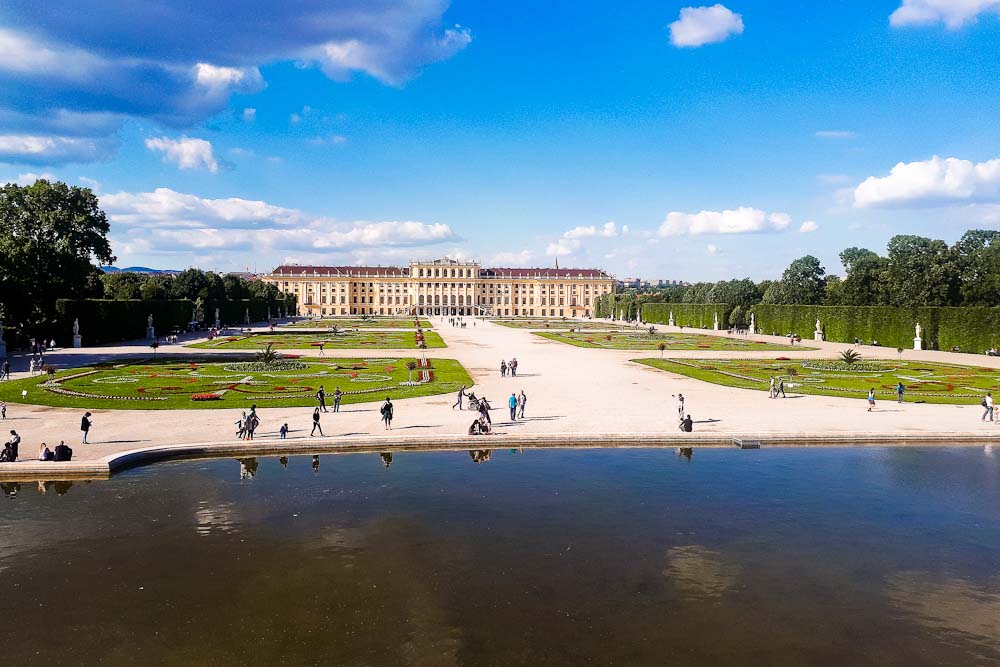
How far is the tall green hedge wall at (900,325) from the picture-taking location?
165 feet

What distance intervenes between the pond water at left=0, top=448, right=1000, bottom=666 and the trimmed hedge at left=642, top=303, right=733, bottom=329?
249 feet

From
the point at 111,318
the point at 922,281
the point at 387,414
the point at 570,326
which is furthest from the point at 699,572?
the point at 570,326

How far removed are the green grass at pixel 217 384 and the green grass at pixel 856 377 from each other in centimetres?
1295

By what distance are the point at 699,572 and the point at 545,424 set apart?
416 inches

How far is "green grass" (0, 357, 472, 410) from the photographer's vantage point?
82.1ft

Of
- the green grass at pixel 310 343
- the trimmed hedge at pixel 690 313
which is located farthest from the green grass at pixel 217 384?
the trimmed hedge at pixel 690 313

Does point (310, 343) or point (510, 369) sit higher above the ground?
point (310, 343)

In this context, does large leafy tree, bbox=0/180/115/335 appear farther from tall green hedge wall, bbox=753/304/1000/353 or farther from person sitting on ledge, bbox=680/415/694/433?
tall green hedge wall, bbox=753/304/1000/353

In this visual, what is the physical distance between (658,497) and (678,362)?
28.4 metres

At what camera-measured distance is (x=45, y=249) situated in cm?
4772

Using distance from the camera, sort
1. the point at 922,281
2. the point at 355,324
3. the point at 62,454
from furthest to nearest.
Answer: the point at 355,324 → the point at 922,281 → the point at 62,454

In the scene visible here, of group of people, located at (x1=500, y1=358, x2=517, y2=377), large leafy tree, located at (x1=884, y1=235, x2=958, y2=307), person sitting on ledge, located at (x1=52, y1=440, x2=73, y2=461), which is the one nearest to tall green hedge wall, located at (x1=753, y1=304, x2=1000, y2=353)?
large leafy tree, located at (x1=884, y1=235, x2=958, y2=307)

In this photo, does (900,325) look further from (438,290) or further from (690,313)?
(438,290)

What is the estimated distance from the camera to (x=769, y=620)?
9031mm
